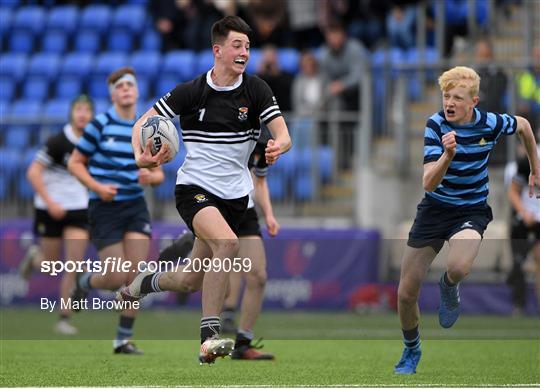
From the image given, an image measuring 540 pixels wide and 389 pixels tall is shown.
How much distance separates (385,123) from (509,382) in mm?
10661

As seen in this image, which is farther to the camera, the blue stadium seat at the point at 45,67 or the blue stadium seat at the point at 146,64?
the blue stadium seat at the point at 45,67

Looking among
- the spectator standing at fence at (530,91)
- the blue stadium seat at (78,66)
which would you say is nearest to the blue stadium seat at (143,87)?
the blue stadium seat at (78,66)

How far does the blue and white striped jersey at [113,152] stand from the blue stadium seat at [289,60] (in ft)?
31.2

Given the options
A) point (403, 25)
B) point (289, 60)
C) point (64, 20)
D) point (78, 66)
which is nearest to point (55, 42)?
point (64, 20)

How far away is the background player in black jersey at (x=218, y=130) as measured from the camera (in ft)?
31.3

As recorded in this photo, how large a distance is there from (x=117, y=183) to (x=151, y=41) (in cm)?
1192

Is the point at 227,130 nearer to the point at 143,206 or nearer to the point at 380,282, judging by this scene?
the point at 143,206

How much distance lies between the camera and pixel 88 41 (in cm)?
2417

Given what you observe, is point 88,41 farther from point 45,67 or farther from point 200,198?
point 200,198

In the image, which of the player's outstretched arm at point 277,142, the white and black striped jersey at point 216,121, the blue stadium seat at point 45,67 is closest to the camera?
the player's outstretched arm at point 277,142

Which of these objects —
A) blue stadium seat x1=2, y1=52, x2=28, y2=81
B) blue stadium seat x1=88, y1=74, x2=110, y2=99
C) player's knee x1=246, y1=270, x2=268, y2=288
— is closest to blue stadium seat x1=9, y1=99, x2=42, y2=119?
blue stadium seat x1=2, y1=52, x2=28, y2=81

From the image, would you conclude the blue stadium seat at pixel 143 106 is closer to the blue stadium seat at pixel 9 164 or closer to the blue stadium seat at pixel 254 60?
the blue stadium seat at pixel 254 60

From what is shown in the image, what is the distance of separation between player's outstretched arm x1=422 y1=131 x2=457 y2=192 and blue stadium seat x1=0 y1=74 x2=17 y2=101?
1481 centimetres

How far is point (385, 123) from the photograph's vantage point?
1967cm
